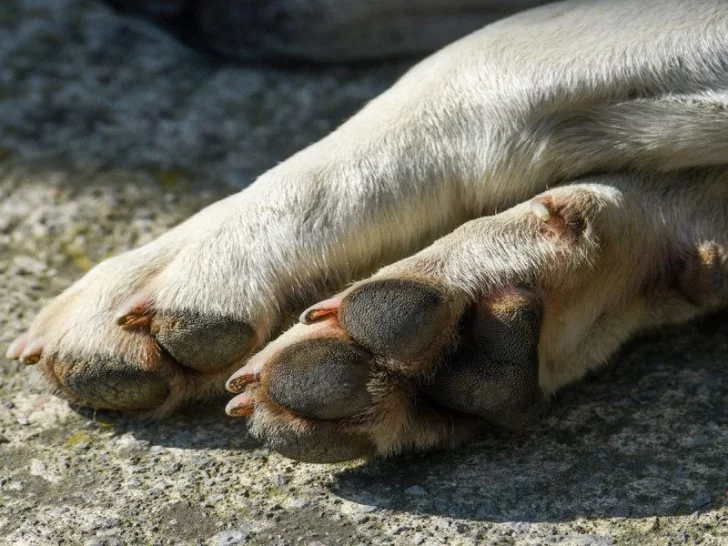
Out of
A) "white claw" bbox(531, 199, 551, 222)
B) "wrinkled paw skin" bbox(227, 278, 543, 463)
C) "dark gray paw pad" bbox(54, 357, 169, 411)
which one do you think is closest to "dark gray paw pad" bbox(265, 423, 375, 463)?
"wrinkled paw skin" bbox(227, 278, 543, 463)

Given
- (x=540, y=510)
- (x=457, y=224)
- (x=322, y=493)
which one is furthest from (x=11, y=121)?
(x=540, y=510)

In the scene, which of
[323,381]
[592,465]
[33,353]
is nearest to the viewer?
[323,381]

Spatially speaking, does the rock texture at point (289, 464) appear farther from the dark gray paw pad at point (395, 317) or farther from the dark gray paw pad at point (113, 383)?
the dark gray paw pad at point (395, 317)

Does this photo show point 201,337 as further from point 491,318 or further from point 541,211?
point 541,211

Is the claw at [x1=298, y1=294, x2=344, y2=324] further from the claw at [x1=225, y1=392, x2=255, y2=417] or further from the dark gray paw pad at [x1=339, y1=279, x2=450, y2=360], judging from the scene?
the claw at [x1=225, y1=392, x2=255, y2=417]

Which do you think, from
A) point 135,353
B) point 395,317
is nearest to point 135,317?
point 135,353

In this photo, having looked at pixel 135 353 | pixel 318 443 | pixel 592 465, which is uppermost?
pixel 135 353

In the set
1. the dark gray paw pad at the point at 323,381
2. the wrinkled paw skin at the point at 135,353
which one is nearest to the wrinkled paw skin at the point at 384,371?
the dark gray paw pad at the point at 323,381
